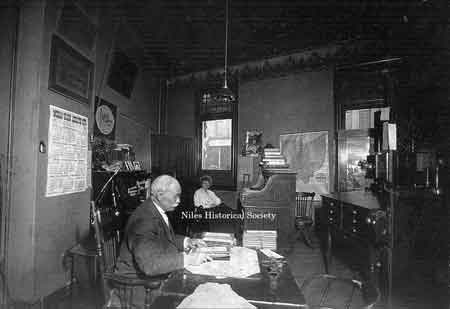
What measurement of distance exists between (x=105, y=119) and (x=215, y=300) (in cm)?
463

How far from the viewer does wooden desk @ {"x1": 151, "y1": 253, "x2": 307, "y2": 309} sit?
4.47ft

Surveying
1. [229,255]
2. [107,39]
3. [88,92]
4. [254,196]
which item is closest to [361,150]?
[254,196]

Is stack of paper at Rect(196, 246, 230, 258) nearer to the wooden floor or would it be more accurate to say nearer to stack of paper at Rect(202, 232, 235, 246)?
stack of paper at Rect(202, 232, 235, 246)

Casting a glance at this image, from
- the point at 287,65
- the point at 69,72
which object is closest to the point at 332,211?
the point at 69,72

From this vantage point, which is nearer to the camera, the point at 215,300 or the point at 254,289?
the point at 215,300

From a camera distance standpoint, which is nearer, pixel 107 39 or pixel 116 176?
pixel 116 176

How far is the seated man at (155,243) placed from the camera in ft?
5.61

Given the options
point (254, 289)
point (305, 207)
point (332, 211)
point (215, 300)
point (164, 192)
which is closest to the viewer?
point (215, 300)

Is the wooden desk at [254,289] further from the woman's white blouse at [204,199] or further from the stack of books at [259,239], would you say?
the woman's white blouse at [204,199]

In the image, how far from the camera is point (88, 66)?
3477mm

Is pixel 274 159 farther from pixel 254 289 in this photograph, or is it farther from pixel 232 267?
pixel 254 289

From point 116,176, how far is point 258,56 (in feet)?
15.5

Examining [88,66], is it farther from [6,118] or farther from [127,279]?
[127,279]

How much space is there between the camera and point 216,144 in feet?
24.2
